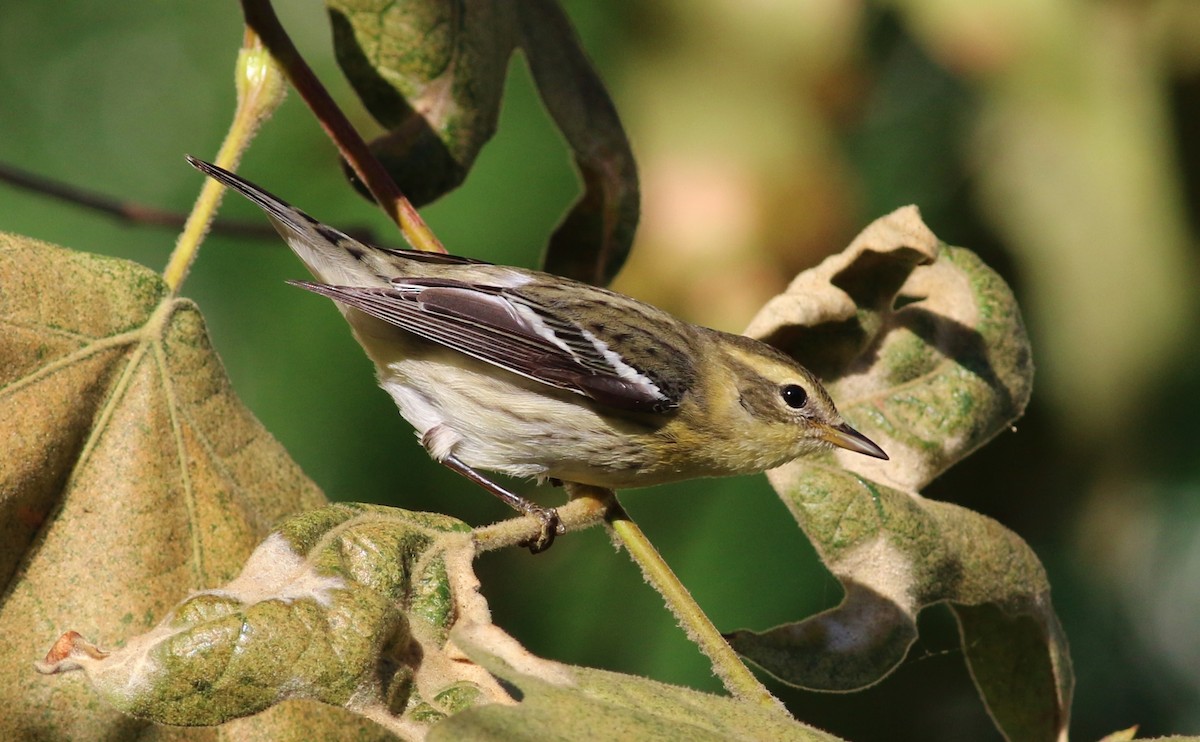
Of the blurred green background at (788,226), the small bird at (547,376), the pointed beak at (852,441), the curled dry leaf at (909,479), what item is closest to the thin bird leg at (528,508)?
the small bird at (547,376)

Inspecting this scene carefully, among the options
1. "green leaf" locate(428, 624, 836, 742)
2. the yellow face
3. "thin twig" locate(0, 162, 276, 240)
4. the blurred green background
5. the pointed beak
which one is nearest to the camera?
"green leaf" locate(428, 624, 836, 742)

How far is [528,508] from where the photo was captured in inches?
117

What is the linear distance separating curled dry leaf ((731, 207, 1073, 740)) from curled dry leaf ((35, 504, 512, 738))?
2.38ft

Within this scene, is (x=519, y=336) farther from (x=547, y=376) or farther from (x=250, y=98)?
(x=250, y=98)

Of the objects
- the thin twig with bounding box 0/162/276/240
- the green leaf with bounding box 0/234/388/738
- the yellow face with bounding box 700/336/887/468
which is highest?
the yellow face with bounding box 700/336/887/468

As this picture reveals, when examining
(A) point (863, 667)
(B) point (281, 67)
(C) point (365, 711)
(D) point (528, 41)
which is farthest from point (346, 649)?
(D) point (528, 41)

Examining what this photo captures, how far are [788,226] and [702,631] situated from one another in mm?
2046

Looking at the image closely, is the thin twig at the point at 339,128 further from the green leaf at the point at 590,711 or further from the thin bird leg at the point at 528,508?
the green leaf at the point at 590,711

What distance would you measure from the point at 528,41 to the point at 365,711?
1878 millimetres

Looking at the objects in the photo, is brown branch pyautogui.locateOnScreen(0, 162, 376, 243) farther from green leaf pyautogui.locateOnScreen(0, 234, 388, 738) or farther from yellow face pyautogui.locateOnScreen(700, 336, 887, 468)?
yellow face pyautogui.locateOnScreen(700, 336, 887, 468)

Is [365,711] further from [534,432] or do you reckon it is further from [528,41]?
[528,41]

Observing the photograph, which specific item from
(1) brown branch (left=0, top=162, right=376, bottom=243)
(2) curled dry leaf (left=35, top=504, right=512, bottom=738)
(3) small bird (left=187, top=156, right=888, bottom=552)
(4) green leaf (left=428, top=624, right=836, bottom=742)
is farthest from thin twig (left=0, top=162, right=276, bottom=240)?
(4) green leaf (left=428, top=624, right=836, bottom=742)

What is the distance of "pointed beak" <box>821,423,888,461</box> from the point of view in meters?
2.77

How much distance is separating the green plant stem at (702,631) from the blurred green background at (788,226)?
171 centimetres
